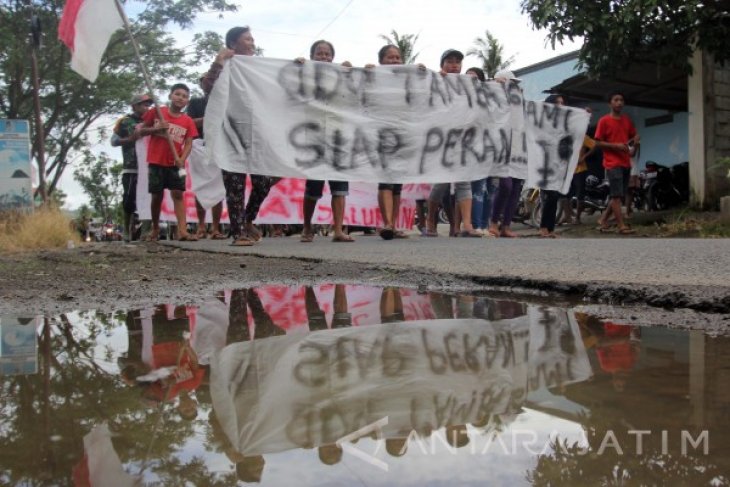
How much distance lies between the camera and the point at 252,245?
5871 millimetres

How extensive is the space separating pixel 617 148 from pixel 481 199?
1.70 metres

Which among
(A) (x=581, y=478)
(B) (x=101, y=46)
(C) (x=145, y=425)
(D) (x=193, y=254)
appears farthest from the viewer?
(B) (x=101, y=46)

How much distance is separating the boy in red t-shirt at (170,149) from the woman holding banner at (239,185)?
0.94 m

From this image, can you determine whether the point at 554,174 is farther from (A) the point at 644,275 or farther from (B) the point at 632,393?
(B) the point at 632,393

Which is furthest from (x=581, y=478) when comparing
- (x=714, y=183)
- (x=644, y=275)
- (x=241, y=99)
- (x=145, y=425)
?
(x=714, y=183)

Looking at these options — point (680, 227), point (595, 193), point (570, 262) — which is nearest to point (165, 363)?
point (570, 262)

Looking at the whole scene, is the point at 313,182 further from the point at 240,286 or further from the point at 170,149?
the point at 240,286

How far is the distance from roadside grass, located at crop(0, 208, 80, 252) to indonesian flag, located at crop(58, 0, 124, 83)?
2.15 meters

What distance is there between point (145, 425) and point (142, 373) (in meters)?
0.41

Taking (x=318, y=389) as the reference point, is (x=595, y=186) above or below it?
above

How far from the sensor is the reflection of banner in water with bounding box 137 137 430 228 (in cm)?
846

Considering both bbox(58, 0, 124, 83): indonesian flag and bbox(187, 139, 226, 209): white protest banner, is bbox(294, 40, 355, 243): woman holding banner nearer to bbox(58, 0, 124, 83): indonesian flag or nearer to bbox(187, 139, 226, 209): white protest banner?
bbox(58, 0, 124, 83): indonesian flag

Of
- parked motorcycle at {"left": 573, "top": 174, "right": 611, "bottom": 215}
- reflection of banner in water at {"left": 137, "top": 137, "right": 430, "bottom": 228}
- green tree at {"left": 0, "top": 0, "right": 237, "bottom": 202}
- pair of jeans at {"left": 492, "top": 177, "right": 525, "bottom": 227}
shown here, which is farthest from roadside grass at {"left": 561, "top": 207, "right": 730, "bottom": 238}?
green tree at {"left": 0, "top": 0, "right": 237, "bottom": 202}

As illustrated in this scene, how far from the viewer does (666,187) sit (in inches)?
477
